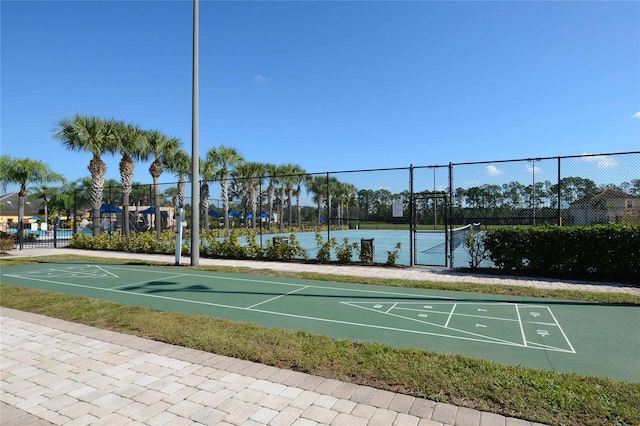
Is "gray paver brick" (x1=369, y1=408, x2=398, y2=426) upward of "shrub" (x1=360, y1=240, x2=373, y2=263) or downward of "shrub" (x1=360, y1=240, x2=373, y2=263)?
downward

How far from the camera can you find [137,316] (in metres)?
5.73

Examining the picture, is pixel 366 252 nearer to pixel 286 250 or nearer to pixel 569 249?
pixel 286 250

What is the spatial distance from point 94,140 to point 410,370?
71.0 ft

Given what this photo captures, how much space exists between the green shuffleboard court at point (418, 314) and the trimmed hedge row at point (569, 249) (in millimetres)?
2713

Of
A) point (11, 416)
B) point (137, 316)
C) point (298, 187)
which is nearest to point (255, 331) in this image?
point (137, 316)

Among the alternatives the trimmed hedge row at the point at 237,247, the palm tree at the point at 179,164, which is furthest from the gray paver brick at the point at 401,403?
the palm tree at the point at 179,164

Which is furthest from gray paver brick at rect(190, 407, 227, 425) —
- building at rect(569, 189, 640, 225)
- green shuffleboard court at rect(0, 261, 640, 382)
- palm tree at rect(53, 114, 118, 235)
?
palm tree at rect(53, 114, 118, 235)

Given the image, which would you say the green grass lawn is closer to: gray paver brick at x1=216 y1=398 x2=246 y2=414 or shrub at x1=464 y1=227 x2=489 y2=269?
gray paver brick at x1=216 y1=398 x2=246 y2=414

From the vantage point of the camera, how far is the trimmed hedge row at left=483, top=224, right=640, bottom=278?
8.32m

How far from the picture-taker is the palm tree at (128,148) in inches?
827

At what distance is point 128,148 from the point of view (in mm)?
21500

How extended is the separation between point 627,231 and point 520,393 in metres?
7.41

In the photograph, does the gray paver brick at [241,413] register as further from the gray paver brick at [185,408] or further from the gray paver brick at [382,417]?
the gray paver brick at [382,417]

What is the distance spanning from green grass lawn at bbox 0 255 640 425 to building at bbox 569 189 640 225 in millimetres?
7614
